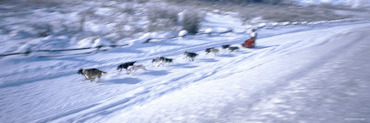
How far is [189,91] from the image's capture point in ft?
12.1

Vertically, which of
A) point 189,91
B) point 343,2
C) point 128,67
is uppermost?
point 343,2

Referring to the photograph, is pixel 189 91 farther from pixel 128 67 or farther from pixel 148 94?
pixel 128 67

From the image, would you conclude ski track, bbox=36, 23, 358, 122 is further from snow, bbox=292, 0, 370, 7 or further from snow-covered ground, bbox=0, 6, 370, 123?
snow, bbox=292, 0, 370, 7

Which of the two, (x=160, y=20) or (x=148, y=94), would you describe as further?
(x=160, y=20)

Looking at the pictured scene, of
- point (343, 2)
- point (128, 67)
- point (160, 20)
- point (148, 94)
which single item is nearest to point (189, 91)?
point (148, 94)

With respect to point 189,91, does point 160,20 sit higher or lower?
higher

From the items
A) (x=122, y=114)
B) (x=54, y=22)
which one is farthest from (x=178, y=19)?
(x=122, y=114)

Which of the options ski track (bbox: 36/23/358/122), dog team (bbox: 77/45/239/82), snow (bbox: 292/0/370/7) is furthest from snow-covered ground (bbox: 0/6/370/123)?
snow (bbox: 292/0/370/7)

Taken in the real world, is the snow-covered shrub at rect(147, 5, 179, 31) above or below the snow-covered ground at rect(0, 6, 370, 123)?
above

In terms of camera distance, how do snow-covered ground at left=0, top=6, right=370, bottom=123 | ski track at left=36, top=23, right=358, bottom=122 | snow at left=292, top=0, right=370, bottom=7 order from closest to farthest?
snow-covered ground at left=0, top=6, right=370, bottom=123
ski track at left=36, top=23, right=358, bottom=122
snow at left=292, top=0, right=370, bottom=7

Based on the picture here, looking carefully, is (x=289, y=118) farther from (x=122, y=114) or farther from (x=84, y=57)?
(x=84, y=57)

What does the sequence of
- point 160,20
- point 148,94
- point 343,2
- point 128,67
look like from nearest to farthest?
1. point 148,94
2. point 128,67
3. point 160,20
4. point 343,2

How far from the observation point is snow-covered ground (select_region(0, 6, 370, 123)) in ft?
8.97

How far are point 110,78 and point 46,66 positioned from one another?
1.81 meters
